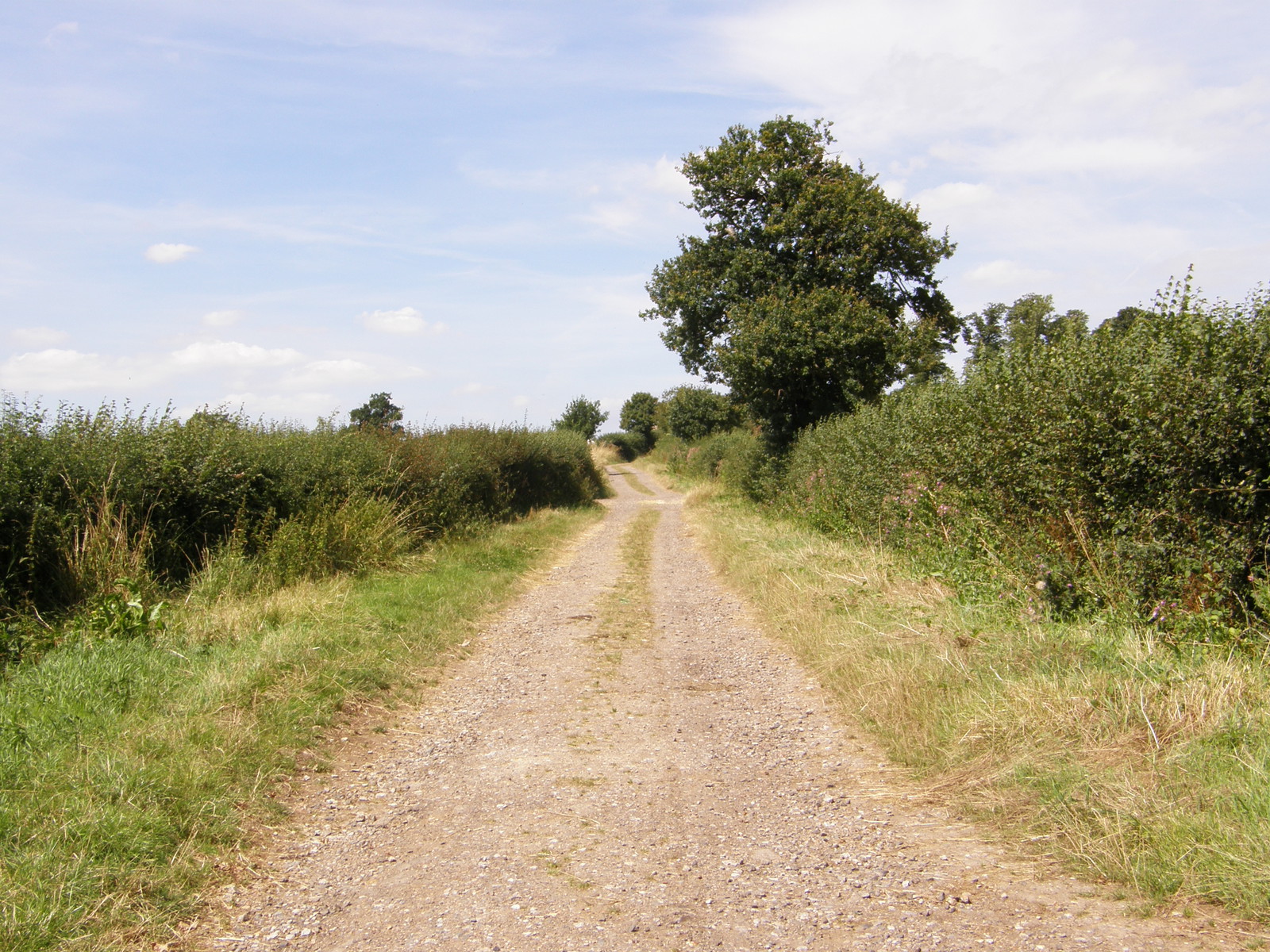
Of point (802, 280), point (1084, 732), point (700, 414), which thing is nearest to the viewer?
point (1084, 732)

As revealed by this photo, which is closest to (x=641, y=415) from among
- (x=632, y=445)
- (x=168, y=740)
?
(x=632, y=445)

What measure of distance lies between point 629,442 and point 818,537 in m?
64.0

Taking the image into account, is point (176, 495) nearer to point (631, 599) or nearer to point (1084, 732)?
point (631, 599)

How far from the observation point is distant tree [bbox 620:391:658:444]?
7869 centimetres

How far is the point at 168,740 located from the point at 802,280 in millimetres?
20180

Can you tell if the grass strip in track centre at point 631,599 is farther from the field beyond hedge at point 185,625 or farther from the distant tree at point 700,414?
the distant tree at point 700,414

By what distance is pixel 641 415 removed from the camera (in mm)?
79562

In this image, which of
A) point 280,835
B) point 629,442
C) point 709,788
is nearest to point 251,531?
point 280,835

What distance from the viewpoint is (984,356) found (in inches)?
363

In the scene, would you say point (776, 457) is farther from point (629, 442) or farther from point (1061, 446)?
point (629, 442)

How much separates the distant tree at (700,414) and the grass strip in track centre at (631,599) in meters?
33.8

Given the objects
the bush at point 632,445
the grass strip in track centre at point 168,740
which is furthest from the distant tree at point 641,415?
the grass strip in track centre at point 168,740

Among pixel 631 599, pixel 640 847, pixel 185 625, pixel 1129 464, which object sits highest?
pixel 1129 464

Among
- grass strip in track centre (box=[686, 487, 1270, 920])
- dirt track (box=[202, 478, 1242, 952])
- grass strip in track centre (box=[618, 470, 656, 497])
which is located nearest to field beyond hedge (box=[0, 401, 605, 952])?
dirt track (box=[202, 478, 1242, 952])
